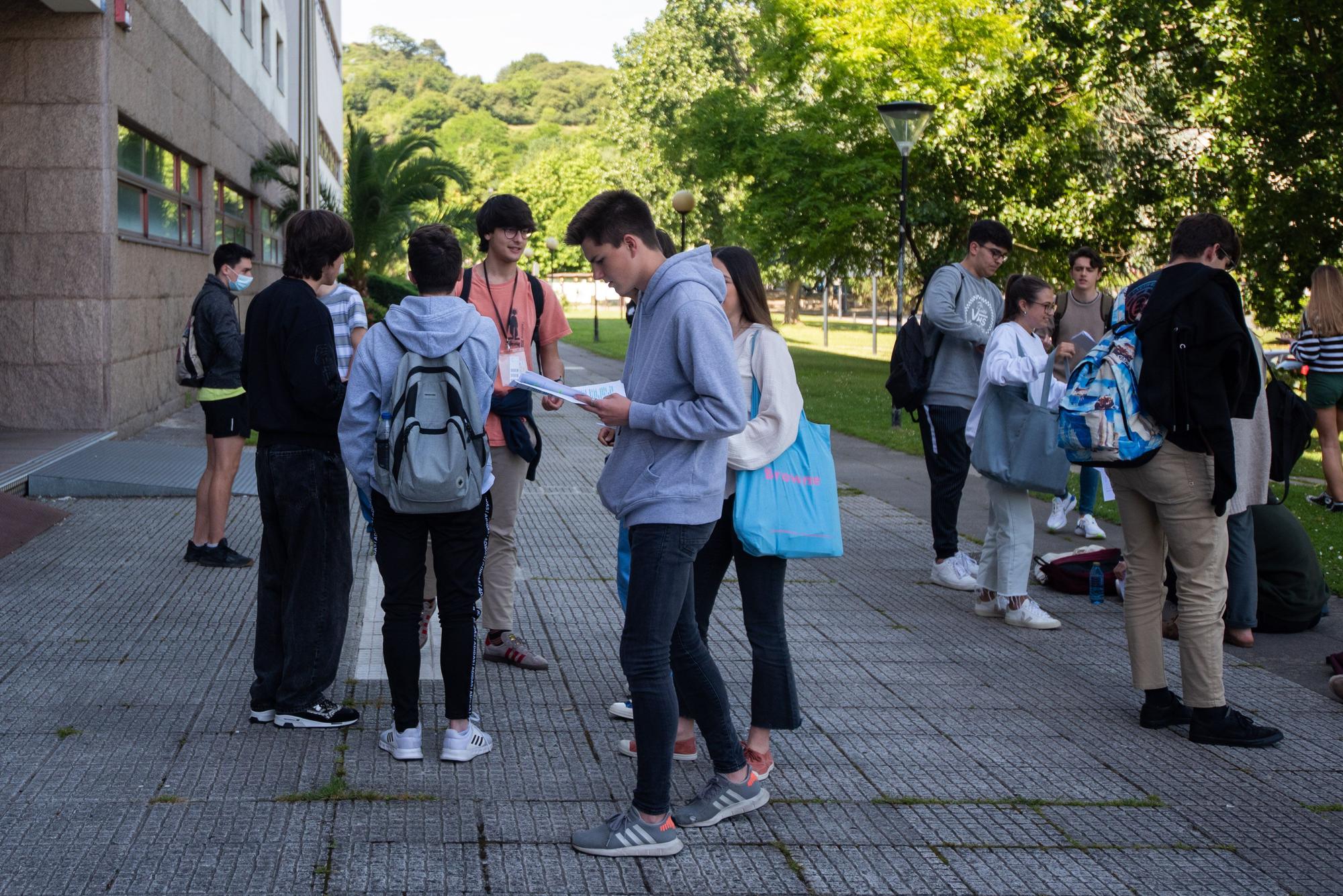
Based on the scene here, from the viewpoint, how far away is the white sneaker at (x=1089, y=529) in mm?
8953

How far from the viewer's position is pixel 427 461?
13.3 feet

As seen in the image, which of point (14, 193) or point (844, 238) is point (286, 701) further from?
point (844, 238)

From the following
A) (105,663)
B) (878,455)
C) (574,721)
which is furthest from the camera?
(878,455)

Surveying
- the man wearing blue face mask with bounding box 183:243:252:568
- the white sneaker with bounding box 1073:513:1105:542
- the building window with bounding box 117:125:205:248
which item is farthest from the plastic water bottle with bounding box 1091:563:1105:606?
the building window with bounding box 117:125:205:248

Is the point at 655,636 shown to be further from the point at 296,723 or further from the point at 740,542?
the point at 296,723

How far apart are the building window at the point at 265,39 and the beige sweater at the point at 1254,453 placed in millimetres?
21238

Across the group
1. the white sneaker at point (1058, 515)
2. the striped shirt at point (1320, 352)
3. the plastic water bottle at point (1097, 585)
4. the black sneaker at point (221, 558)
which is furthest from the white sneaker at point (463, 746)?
the striped shirt at point (1320, 352)

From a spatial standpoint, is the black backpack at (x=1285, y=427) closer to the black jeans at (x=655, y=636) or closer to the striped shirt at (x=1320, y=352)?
the black jeans at (x=655, y=636)

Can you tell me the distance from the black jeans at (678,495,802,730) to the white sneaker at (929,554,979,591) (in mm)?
3374

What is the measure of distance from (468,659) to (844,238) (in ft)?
84.1

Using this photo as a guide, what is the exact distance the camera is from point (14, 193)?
11883 millimetres

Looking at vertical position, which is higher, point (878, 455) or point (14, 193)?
point (14, 193)

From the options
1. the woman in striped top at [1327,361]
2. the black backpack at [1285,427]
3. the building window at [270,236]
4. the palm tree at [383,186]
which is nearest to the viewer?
the black backpack at [1285,427]

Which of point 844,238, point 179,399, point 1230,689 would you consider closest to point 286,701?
point 1230,689
